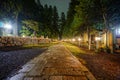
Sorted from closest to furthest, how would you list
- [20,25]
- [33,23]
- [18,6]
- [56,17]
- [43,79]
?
[43,79]
[18,6]
[33,23]
[20,25]
[56,17]

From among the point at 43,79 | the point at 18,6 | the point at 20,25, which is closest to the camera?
the point at 43,79

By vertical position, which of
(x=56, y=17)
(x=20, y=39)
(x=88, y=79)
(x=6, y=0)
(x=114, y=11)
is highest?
(x=56, y=17)

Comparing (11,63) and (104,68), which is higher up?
(11,63)

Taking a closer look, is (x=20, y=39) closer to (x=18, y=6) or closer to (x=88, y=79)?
(x=18, y=6)

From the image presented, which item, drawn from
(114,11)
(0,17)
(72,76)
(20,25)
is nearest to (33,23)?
(20,25)

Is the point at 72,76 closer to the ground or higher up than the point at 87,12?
closer to the ground

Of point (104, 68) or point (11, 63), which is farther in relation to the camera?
point (11, 63)

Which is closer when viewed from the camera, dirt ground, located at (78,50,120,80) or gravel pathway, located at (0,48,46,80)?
dirt ground, located at (78,50,120,80)

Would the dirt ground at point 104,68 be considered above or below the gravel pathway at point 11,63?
below

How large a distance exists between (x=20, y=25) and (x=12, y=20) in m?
6.72

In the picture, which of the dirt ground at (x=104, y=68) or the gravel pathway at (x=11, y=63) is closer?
the dirt ground at (x=104, y=68)

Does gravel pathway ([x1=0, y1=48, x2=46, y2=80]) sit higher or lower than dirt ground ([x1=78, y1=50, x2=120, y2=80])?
higher

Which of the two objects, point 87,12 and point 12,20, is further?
point 12,20

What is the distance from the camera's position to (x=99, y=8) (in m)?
15.1
